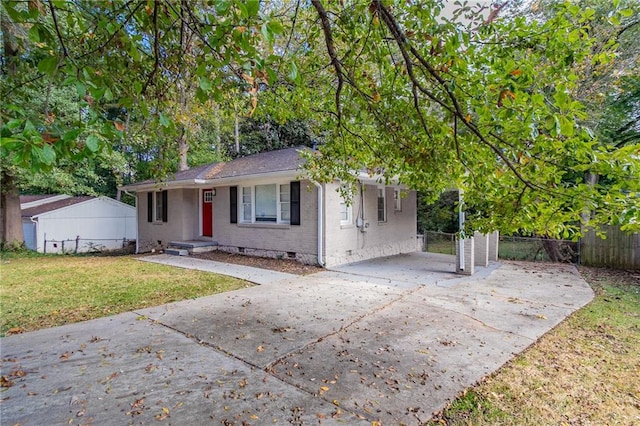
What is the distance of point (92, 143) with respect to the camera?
5.68 ft

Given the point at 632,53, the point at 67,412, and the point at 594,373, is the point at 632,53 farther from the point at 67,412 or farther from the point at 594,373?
the point at 67,412

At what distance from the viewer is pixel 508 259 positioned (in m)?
12.1

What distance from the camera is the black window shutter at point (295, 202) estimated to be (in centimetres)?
Answer: 1046

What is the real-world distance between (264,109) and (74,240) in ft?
52.4

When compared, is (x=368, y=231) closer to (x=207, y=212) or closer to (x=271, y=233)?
(x=271, y=233)

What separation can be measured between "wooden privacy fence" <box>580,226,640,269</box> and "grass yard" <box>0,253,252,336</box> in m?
10.2

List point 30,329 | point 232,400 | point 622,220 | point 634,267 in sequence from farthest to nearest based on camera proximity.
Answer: point 634,267, point 30,329, point 232,400, point 622,220

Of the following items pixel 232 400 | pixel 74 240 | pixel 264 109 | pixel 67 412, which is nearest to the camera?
pixel 67 412

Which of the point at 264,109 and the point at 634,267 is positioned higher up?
the point at 264,109

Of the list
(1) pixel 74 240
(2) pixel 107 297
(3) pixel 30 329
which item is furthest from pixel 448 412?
(1) pixel 74 240

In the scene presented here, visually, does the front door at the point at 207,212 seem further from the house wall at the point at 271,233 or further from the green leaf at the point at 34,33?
the green leaf at the point at 34,33

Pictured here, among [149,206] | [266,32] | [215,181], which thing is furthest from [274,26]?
[149,206]

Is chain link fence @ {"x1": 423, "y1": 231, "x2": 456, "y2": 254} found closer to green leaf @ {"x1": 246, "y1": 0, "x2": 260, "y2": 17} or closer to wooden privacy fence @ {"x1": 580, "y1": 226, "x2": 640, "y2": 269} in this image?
wooden privacy fence @ {"x1": 580, "y1": 226, "x2": 640, "y2": 269}

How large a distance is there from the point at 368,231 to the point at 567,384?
840cm
